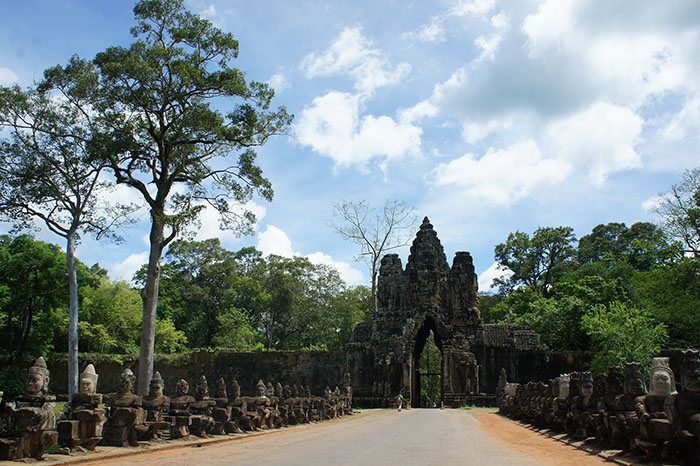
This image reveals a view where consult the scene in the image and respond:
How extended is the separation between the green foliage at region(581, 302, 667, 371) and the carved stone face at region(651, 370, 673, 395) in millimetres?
19826

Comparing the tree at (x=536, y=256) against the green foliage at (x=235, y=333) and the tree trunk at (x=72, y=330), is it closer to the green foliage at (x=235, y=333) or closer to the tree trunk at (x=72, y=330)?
the green foliage at (x=235, y=333)

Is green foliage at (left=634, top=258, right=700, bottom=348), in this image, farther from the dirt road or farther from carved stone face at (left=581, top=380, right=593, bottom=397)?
the dirt road

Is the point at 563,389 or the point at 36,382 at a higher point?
the point at 36,382

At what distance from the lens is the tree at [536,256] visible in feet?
178

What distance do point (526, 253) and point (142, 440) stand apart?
51.2 metres

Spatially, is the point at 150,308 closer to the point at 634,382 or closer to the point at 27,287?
the point at 27,287

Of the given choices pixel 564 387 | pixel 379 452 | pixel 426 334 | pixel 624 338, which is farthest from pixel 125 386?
pixel 426 334

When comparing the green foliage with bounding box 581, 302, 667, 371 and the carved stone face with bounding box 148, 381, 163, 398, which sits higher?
the green foliage with bounding box 581, 302, 667, 371

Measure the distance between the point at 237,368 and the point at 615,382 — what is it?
2853 centimetres

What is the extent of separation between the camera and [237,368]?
3453 centimetres

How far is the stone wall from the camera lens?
3375 cm

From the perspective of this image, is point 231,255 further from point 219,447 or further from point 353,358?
point 219,447

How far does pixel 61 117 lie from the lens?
22047 millimetres

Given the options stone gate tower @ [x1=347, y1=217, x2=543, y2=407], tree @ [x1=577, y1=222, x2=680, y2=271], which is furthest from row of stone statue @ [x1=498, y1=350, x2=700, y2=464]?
tree @ [x1=577, y1=222, x2=680, y2=271]
